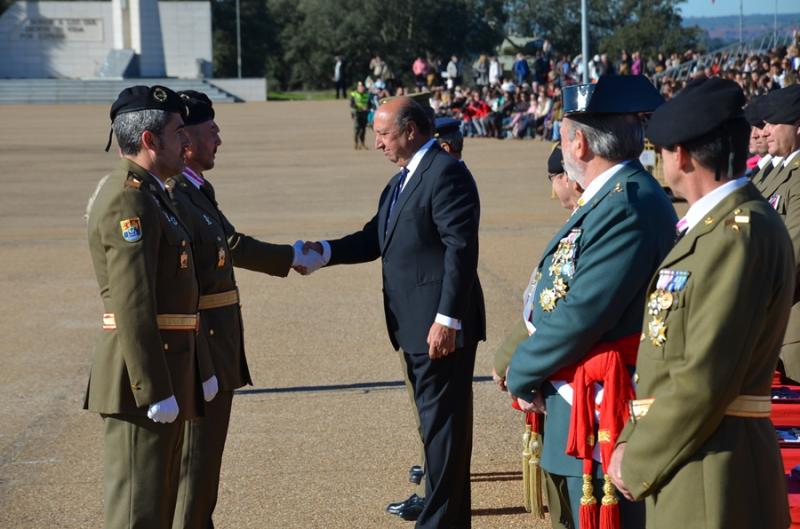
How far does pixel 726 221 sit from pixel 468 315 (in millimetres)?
2321

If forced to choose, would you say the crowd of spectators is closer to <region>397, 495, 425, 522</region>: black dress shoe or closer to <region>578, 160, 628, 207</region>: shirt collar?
<region>397, 495, 425, 522</region>: black dress shoe

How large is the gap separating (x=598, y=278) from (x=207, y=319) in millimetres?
1871

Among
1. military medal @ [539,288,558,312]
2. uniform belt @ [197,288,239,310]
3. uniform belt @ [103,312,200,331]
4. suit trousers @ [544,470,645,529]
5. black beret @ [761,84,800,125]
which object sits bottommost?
suit trousers @ [544,470,645,529]

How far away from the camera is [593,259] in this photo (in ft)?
11.0

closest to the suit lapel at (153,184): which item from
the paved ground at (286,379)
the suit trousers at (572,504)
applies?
the suit trousers at (572,504)

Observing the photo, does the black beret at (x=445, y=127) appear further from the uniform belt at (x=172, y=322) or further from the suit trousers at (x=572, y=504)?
the suit trousers at (x=572, y=504)

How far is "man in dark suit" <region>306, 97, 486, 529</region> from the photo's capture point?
15.7ft

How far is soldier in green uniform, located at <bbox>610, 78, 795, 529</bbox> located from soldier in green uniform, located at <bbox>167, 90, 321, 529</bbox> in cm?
204

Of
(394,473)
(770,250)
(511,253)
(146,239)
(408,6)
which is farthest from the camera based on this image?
(408,6)

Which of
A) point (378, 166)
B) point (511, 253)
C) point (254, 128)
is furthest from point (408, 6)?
point (511, 253)

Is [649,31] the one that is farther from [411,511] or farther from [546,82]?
[411,511]

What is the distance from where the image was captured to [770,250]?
267 cm

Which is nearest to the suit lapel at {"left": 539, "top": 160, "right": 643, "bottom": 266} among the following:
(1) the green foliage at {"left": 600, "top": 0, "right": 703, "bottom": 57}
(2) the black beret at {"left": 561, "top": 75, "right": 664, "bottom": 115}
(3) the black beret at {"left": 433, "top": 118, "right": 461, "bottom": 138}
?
(2) the black beret at {"left": 561, "top": 75, "right": 664, "bottom": 115}

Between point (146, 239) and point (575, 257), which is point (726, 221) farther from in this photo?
point (146, 239)
